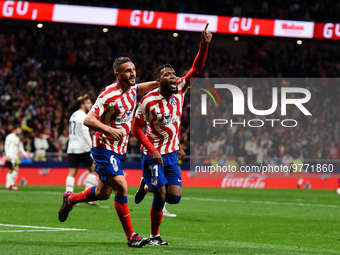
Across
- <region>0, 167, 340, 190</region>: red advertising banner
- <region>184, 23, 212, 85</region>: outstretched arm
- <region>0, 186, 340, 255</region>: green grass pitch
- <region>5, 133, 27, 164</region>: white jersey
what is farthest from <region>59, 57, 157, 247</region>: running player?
<region>0, 167, 340, 190</region>: red advertising banner

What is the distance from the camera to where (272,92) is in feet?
94.2

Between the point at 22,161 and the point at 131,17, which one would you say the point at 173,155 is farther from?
the point at 131,17

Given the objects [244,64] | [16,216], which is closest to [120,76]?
[16,216]

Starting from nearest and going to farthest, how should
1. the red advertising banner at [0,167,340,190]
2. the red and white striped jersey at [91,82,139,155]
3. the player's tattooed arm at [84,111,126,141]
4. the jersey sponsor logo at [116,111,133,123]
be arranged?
the player's tattooed arm at [84,111,126,141]
the red and white striped jersey at [91,82,139,155]
the jersey sponsor logo at [116,111,133,123]
the red advertising banner at [0,167,340,190]

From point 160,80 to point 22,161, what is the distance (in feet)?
49.7

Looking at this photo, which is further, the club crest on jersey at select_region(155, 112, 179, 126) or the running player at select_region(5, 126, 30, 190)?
the running player at select_region(5, 126, 30, 190)

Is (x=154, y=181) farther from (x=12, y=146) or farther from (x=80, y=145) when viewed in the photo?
(x=12, y=146)

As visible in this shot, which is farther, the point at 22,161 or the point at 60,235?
the point at 22,161

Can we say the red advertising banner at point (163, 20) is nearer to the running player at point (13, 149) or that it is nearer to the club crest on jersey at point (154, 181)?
the running player at point (13, 149)

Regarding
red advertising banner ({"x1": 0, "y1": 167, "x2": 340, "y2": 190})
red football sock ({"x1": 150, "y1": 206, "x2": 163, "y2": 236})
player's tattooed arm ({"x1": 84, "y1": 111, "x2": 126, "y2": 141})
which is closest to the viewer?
player's tattooed arm ({"x1": 84, "y1": 111, "x2": 126, "y2": 141})

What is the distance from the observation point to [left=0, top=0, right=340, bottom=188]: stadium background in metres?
23.5

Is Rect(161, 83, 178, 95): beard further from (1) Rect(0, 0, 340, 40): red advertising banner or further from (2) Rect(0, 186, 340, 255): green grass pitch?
(1) Rect(0, 0, 340, 40): red advertising banner

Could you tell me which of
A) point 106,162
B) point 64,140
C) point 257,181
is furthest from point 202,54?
point 257,181

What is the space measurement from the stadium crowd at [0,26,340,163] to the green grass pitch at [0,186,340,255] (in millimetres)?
9020
